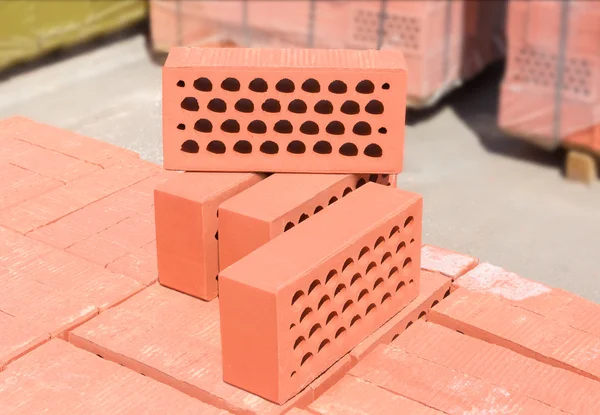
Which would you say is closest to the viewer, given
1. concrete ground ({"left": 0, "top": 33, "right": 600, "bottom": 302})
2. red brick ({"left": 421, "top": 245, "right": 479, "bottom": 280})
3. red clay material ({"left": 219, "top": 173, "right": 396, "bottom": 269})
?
red clay material ({"left": 219, "top": 173, "right": 396, "bottom": 269})

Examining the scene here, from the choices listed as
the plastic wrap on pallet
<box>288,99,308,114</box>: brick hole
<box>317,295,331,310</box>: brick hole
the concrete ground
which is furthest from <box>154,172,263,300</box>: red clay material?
the plastic wrap on pallet

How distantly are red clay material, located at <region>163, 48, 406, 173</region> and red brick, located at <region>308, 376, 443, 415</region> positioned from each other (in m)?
0.93

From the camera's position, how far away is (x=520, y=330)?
153 inches

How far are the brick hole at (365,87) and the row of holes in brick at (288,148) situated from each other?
0.22 metres

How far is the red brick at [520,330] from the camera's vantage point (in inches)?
147

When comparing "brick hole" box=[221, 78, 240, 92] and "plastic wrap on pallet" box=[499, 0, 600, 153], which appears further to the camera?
"plastic wrap on pallet" box=[499, 0, 600, 153]

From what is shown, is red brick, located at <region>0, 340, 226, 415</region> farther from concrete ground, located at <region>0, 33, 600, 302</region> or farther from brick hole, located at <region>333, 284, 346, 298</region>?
concrete ground, located at <region>0, 33, 600, 302</region>

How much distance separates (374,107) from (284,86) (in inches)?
14.6

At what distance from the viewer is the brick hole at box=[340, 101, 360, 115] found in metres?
3.90

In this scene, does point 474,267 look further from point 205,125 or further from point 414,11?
point 414,11

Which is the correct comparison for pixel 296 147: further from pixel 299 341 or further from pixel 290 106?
pixel 299 341

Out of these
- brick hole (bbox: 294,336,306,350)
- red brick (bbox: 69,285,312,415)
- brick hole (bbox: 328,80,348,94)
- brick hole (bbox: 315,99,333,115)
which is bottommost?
red brick (bbox: 69,285,312,415)

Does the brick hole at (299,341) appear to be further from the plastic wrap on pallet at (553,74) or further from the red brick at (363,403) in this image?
the plastic wrap on pallet at (553,74)

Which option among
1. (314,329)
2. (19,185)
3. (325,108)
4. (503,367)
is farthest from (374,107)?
(19,185)
